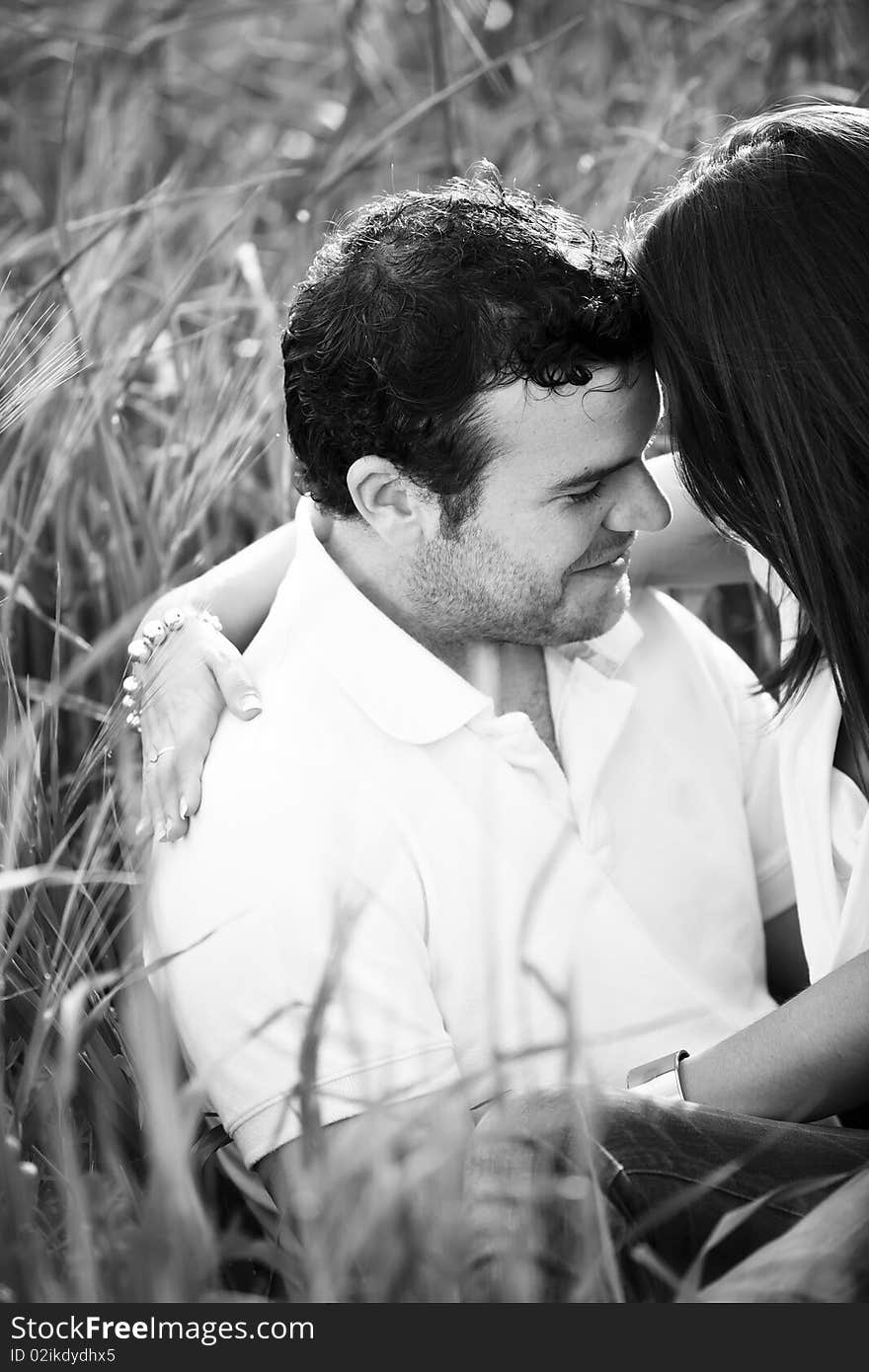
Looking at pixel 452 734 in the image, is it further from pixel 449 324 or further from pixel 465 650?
pixel 449 324

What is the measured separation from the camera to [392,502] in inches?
71.6

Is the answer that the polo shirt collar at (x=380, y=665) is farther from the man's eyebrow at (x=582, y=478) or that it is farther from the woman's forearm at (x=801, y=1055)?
the woman's forearm at (x=801, y=1055)

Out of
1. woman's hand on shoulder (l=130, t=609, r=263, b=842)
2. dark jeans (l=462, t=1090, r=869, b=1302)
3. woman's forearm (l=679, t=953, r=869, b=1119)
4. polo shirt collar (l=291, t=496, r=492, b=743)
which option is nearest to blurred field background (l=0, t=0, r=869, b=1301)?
woman's hand on shoulder (l=130, t=609, r=263, b=842)

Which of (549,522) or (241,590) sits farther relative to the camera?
(241,590)

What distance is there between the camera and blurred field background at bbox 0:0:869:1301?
1190 millimetres

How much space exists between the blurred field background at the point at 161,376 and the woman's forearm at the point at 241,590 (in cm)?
11

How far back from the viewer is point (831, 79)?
3242 millimetres

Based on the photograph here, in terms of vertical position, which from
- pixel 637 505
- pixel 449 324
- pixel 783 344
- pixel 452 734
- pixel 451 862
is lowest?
pixel 451 862

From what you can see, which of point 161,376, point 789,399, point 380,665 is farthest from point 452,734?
point 161,376

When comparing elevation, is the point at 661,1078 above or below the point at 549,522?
below

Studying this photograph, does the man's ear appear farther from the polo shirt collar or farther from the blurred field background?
the blurred field background

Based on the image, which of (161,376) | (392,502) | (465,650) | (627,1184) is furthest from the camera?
(161,376)

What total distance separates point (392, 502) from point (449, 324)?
24 cm

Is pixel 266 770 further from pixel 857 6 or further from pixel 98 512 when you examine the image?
pixel 857 6
